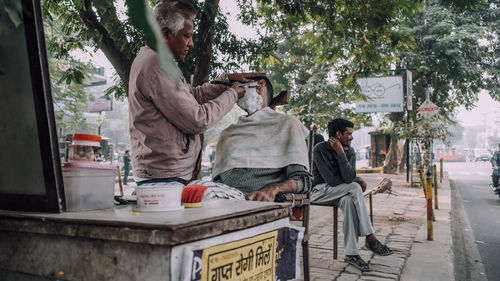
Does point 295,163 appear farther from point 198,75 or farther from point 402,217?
point 402,217

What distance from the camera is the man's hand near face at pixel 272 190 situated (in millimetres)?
2492

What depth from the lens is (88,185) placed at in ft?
4.80

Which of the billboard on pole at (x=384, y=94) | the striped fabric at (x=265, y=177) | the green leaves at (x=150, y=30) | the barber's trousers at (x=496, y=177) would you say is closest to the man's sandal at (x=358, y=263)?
the striped fabric at (x=265, y=177)

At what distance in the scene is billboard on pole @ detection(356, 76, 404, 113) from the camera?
617 inches

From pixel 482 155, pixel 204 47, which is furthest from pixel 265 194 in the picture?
pixel 482 155

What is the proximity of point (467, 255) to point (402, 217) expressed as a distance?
175 centimetres

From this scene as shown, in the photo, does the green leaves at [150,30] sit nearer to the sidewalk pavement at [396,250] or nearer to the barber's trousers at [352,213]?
the sidewalk pavement at [396,250]

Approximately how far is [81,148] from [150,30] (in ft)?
3.39

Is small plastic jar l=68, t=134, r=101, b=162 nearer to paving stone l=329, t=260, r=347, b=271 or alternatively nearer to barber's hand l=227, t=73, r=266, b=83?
barber's hand l=227, t=73, r=266, b=83

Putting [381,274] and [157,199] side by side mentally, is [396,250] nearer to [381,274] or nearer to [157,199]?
[381,274]

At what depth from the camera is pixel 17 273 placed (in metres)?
1.34

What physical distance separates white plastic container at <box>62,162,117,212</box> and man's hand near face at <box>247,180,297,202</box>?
108cm

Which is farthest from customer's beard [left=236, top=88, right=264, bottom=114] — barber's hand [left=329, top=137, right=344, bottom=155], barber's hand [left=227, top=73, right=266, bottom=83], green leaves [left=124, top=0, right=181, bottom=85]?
green leaves [left=124, top=0, right=181, bottom=85]

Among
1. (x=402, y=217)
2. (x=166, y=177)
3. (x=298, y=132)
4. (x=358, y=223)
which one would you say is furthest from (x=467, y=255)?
(x=166, y=177)
